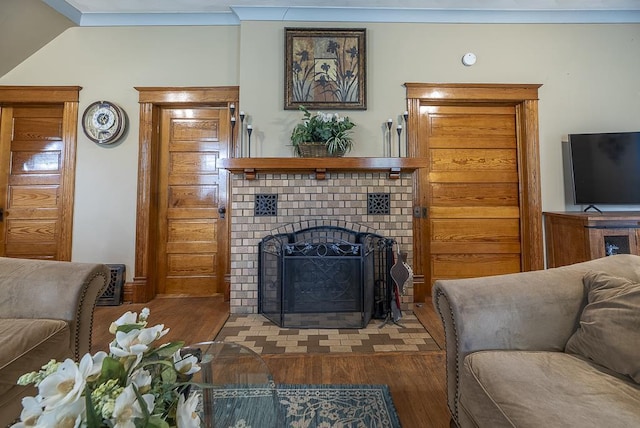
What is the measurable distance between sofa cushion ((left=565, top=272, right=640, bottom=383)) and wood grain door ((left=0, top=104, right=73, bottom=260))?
Answer: 3995 millimetres

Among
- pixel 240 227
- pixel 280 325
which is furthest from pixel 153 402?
pixel 240 227

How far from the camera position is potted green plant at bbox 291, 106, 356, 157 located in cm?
259

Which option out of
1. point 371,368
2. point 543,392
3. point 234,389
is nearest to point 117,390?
point 234,389

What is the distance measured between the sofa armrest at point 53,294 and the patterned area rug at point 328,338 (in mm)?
926

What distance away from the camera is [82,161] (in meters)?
2.95

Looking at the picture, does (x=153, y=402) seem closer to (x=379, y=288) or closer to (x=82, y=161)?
(x=379, y=288)

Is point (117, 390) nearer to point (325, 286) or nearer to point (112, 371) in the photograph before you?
point (112, 371)

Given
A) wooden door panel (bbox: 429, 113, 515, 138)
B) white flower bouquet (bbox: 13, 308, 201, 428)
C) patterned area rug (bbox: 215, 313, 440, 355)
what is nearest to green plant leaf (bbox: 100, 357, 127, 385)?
white flower bouquet (bbox: 13, 308, 201, 428)

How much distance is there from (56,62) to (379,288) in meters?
3.92

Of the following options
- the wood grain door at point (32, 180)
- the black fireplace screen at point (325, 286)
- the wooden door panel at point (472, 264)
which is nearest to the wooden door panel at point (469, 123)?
the wooden door panel at point (472, 264)

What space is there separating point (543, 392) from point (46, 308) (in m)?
1.99

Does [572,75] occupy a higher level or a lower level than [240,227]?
higher

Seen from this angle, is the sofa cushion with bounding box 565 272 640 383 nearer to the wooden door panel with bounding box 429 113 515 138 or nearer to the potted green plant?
the potted green plant

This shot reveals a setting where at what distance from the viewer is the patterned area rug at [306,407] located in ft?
2.87
